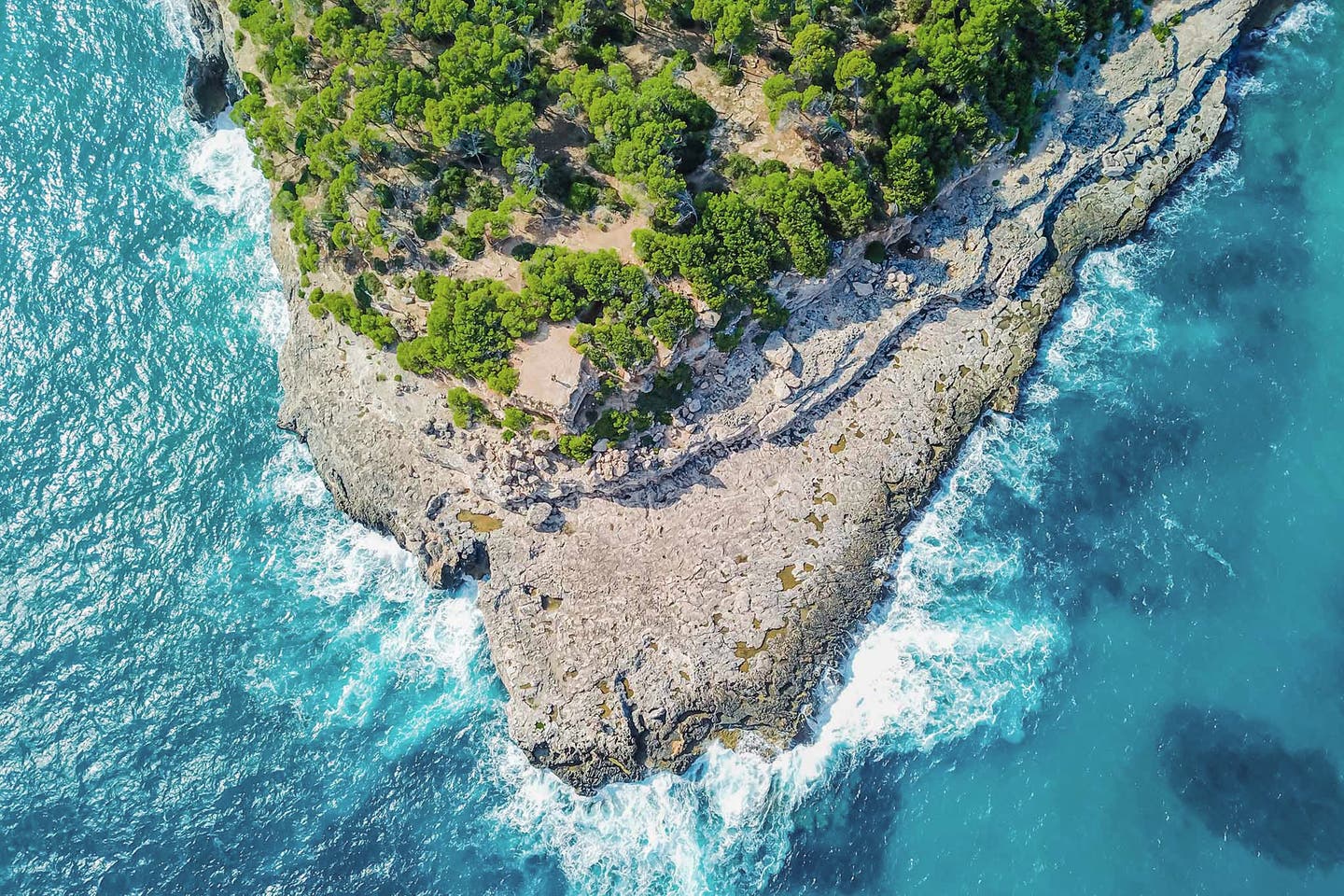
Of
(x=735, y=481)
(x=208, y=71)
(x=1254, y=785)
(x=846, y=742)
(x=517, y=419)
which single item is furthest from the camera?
(x=208, y=71)

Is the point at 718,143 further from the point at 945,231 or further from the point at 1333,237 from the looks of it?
the point at 1333,237

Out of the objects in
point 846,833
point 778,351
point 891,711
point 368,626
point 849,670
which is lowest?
point 846,833

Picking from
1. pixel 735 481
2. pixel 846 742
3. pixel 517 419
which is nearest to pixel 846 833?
pixel 846 742

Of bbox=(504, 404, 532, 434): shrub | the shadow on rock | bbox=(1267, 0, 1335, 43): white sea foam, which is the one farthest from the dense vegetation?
the shadow on rock

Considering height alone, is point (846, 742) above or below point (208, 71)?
below

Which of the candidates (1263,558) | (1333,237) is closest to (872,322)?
(1263,558)

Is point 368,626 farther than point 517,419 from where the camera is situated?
Yes

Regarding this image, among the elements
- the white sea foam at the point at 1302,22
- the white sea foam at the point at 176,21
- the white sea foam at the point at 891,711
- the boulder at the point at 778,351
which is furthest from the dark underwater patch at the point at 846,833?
the white sea foam at the point at 176,21

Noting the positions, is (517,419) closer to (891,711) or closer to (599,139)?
(599,139)

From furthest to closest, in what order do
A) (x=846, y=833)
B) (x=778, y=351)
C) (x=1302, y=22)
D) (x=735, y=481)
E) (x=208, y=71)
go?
(x=1302, y=22)
(x=208, y=71)
(x=735, y=481)
(x=778, y=351)
(x=846, y=833)
